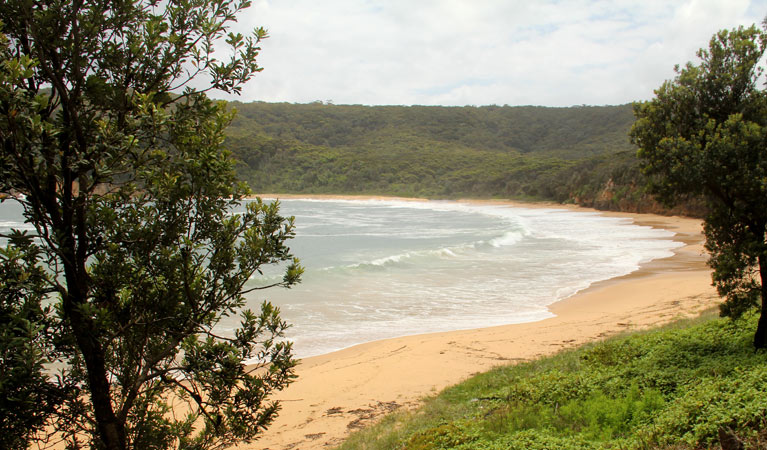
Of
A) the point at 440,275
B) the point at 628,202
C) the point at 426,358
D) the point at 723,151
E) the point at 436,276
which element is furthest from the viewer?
the point at 628,202

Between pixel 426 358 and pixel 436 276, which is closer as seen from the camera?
pixel 426 358

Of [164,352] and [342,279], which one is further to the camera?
[342,279]

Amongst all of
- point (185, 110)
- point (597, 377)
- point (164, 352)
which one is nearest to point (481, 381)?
point (597, 377)

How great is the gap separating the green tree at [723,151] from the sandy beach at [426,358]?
346cm

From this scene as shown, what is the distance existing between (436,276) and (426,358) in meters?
9.11

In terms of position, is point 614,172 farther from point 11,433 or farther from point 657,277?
point 11,433

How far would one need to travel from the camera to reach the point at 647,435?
4.21m

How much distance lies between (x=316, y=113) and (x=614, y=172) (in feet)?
329

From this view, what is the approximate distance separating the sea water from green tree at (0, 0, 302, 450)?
21.5 ft

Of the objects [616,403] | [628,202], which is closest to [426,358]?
[616,403]

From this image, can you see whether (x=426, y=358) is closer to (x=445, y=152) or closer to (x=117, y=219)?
(x=117, y=219)

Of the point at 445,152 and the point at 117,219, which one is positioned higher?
the point at 445,152

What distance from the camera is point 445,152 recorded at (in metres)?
111

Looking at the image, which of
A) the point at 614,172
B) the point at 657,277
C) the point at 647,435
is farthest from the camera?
the point at 614,172
